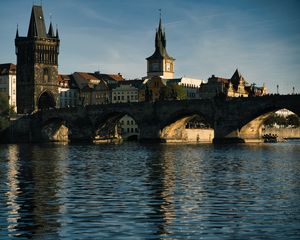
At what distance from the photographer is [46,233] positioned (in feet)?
84.8

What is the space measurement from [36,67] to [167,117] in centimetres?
5627

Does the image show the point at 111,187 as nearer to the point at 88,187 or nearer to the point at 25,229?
the point at 88,187

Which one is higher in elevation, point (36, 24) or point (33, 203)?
point (36, 24)

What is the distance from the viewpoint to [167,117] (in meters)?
137

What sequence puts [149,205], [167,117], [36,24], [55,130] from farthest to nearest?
[36,24]
[55,130]
[167,117]
[149,205]

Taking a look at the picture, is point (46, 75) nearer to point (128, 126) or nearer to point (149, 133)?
point (128, 126)

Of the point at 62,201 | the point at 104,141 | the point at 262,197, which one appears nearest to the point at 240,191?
the point at 262,197

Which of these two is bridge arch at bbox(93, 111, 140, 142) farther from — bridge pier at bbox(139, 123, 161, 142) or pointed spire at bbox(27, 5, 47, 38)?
pointed spire at bbox(27, 5, 47, 38)

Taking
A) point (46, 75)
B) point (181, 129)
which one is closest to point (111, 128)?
point (181, 129)

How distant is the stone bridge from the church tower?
51.5ft

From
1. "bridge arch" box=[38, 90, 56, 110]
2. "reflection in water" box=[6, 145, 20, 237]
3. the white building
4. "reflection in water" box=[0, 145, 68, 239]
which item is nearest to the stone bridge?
"bridge arch" box=[38, 90, 56, 110]

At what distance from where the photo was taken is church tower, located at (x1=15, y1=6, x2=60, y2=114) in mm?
181500

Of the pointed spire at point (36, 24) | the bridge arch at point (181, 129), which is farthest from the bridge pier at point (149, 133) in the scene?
the pointed spire at point (36, 24)

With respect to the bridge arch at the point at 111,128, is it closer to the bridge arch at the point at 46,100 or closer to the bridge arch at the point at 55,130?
the bridge arch at the point at 55,130
